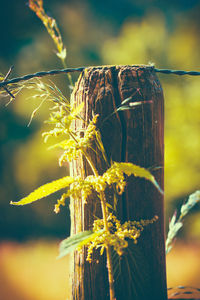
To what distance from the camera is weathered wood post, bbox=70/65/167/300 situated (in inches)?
44.3

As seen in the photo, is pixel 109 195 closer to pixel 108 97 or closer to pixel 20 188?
pixel 108 97

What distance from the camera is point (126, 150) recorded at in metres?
1.13

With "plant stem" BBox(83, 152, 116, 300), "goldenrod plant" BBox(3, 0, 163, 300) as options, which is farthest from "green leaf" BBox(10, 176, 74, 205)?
"plant stem" BBox(83, 152, 116, 300)

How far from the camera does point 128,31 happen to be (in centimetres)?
543

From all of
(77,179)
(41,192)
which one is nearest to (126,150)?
(77,179)

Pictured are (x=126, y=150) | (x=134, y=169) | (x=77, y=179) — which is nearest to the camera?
(x=134, y=169)

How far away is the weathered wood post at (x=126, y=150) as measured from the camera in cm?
112

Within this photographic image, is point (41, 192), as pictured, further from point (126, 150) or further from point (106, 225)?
point (126, 150)

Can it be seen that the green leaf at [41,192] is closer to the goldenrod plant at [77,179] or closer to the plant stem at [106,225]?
the goldenrod plant at [77,179]

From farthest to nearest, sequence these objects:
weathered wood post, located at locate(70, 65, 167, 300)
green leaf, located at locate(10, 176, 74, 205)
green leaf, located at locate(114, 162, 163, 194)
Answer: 1. weathered wood post, located at locate(70, 65, 167, 300)
2. green leaf, located at locate(10, 176, 74, 205)
3. green leaf, located at locate(114, 162, 163, 194)

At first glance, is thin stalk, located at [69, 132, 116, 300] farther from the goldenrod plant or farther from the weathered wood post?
the weathered wood post

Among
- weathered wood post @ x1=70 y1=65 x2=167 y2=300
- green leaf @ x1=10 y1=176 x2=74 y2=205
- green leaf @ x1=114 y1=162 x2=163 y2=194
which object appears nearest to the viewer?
green leaf @ x1=114 y1=162 x2=163 y2=194

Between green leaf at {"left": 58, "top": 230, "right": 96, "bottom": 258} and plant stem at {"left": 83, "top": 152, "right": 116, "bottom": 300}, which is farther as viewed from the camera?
plant stem at {"left": 83, "top": 152, "right": 116, "bottom": 300}

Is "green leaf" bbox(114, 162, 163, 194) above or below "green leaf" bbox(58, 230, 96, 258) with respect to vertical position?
above
